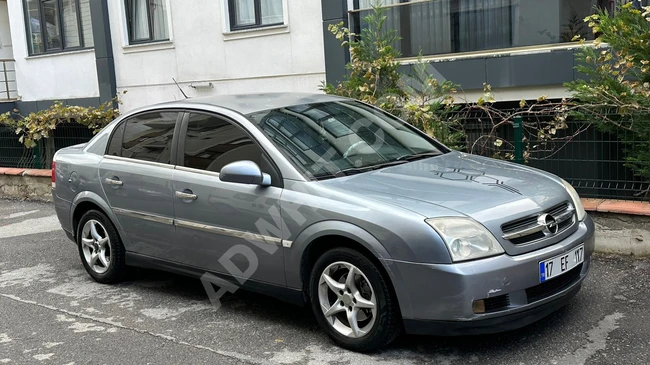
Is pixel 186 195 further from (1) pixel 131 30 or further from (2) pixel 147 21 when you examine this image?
(1) pixel 131 30

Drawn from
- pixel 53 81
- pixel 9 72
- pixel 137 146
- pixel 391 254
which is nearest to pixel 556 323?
pixel 391 254

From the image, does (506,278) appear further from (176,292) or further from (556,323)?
(176,292)

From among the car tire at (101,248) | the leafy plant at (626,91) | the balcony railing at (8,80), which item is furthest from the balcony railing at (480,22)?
the balcony railing at (8,80)

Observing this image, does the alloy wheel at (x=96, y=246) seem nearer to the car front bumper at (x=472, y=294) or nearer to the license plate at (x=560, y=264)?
the car front bumper at (x=472, y=294)

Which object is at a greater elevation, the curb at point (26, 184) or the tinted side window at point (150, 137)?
the tinted side window at point (150, 137)

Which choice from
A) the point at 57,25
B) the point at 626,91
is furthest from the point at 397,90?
the point at 57,25

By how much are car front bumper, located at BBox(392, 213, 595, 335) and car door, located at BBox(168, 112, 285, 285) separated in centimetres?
104

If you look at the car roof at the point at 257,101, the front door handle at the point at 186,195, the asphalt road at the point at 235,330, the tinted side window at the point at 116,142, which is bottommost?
the asphalt road at the point at 235,330

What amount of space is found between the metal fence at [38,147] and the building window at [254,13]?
344 centimetres

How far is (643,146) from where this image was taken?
6.24m

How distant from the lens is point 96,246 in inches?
240

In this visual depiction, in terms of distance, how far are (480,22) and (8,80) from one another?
1239cm

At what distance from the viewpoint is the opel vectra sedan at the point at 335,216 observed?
3908mm

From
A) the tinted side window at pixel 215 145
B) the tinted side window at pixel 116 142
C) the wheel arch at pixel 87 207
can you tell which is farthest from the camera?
the tinted side window at pixel 116 142
